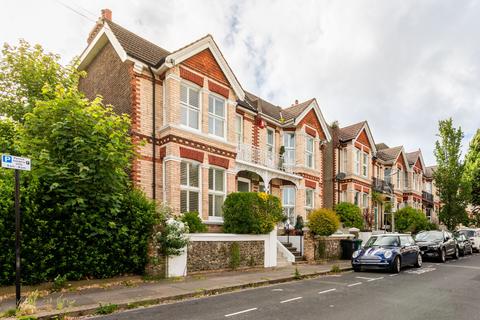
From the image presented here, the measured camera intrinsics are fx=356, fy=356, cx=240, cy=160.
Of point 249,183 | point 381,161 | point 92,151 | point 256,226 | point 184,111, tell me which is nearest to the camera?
point 92,151

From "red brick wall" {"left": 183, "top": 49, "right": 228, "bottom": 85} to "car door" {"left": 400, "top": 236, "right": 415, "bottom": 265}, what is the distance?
35.2 ft

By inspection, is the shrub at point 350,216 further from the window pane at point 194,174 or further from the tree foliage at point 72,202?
the tree foliage at point 72,202

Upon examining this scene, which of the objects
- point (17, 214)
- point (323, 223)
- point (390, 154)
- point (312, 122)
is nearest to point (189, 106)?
point (323, 223)

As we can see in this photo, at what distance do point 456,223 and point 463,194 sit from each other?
252cm

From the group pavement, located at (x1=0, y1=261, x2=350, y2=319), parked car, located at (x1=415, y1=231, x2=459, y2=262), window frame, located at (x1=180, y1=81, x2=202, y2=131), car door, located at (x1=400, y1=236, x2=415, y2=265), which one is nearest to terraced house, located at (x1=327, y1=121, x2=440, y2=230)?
parked car, located at (x1=415, y1=231, x2=459, y2=262)

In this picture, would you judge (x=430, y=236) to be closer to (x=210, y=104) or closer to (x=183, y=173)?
(x=210, y=104)

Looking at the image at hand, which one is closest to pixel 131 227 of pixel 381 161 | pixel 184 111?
pixel 184 111

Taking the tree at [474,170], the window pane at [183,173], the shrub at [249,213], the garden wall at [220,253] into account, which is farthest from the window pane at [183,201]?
the tree at [474,170]

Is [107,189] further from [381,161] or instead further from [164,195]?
[381,161]

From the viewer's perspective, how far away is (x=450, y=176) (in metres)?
30.0

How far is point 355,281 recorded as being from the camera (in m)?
12.0

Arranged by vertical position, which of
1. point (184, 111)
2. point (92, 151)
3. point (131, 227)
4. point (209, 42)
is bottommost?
point (131, 227)

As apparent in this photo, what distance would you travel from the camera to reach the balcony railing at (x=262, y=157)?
1880 centimetres

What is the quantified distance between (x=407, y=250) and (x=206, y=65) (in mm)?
12006
